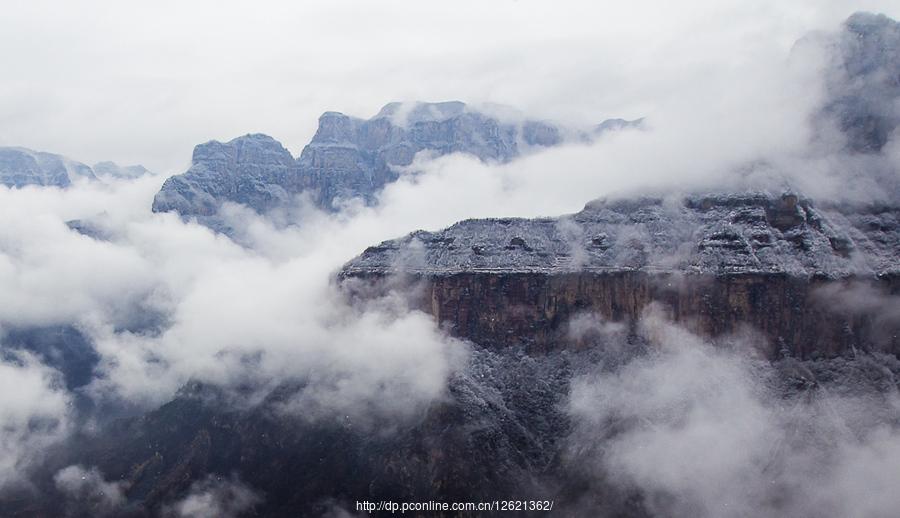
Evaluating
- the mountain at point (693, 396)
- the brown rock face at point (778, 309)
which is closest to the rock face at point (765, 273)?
the brown rock face at point (778, 309)

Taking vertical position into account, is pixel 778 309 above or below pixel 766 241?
below

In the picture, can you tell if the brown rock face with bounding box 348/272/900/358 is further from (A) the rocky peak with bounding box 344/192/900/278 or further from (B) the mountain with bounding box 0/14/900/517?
(A) the rocky peak with bounding box 344/192/900/278

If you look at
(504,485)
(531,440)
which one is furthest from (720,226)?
(504,485)

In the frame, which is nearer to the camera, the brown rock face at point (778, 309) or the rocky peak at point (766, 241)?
the brown rock face at point (778, 309)

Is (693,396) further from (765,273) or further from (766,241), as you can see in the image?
(766,241)

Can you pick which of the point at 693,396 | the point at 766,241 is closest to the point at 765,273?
the point at 766,241

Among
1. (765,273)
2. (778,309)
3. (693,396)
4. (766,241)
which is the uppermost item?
(766,241)

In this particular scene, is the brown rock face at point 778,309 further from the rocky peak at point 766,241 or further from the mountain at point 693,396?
the rocky peak at point 766,241

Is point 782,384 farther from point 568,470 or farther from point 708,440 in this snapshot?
point 568,470

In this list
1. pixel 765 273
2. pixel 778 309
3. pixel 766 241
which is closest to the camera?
pixel 765 273

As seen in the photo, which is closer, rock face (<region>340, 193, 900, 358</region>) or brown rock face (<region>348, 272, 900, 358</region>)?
brown rock face (<region>348, 272, 900, 358</region>)

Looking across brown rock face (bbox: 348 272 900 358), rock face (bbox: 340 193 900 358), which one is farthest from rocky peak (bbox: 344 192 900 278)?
brown rock face (bbox: 348 272 900 358)
